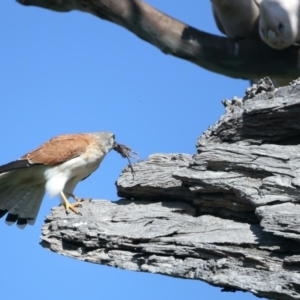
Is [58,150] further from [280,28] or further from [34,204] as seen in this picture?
[280,28]

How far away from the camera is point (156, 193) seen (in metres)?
5.98

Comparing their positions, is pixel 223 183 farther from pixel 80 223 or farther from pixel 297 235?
pixel 80 223

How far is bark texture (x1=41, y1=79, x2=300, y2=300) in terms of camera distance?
4789 mm

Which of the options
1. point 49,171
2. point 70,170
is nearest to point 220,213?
point 70,170

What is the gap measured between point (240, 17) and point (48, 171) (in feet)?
8.46

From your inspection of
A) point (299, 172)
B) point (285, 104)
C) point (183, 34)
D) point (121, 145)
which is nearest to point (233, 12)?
point (183, 34)

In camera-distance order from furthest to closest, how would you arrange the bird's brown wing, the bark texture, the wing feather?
the wing feather < the bird's brown wing < the bark texture

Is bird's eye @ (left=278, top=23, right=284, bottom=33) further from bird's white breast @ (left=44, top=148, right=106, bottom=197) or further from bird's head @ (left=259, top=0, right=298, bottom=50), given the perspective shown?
bird's white breast @ (left=44, top=148, right=106, bottom=197)

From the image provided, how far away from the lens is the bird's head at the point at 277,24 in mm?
7027

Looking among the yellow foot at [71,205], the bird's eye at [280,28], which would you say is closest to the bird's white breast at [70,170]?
the yellow foot at [71,205]

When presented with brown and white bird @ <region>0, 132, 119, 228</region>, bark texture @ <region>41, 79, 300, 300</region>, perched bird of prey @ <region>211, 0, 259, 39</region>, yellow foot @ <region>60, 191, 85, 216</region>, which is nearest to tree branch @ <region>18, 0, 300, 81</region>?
perched bird of prey @ <region>211, 0, 259, 39</region>

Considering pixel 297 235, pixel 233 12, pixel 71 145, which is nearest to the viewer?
pixel 297 235

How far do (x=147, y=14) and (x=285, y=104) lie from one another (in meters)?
2.34

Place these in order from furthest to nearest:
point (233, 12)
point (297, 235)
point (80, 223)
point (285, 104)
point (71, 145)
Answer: point (233, 12) < point (71, 145) < point (80, 223) < point (285, 104) < point (297, 235)
